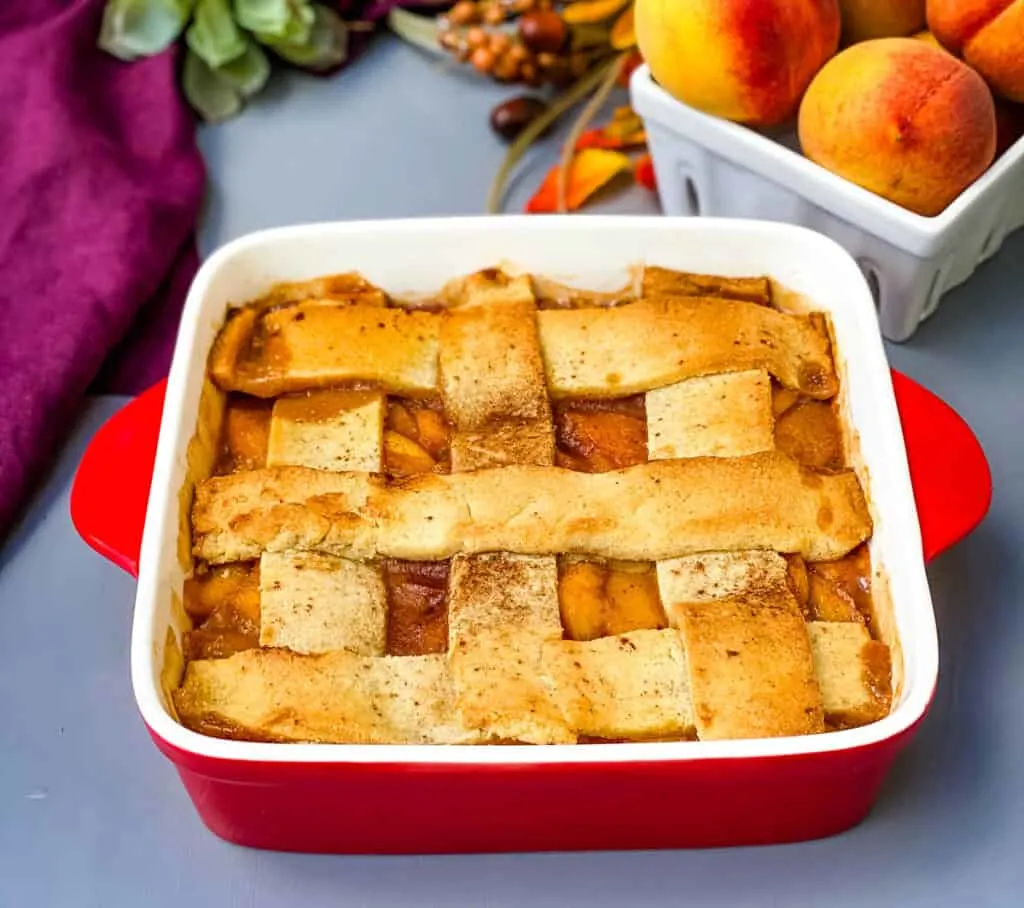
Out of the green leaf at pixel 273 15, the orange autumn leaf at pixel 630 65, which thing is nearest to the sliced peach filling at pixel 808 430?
the orange autumn leaf at pixel 630 65

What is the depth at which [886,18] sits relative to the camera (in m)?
1.10

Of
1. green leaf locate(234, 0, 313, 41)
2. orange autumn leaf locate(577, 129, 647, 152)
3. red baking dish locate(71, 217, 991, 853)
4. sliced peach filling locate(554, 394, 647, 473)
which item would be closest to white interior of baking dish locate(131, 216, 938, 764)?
red baking dish locate(71, 217, 991, 853)

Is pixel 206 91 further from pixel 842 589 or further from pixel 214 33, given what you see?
pixel 842 589

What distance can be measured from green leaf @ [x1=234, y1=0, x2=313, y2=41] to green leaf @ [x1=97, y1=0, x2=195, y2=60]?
0.20 feet

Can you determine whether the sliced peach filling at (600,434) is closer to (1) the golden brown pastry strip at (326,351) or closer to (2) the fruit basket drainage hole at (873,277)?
(1) the golden brown pastry strip at (326,351)

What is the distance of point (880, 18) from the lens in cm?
110

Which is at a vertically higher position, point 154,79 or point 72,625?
point 154,79

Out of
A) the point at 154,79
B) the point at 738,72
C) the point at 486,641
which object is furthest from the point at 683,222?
the point at 154,79

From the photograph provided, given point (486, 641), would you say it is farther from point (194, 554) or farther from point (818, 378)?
point (818, 378)

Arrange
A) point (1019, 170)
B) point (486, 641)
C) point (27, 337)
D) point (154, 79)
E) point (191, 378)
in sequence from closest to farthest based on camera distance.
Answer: point (486, 641) → point (191, 378) → point (1019, 170) → point (27, 337) → point (154, 79)

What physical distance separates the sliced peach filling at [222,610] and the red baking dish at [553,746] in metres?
0.03

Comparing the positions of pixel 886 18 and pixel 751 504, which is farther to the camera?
pixel 886 18

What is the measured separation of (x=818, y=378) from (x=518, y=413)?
0.24m

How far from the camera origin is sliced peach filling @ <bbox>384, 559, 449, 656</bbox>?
876 mm
